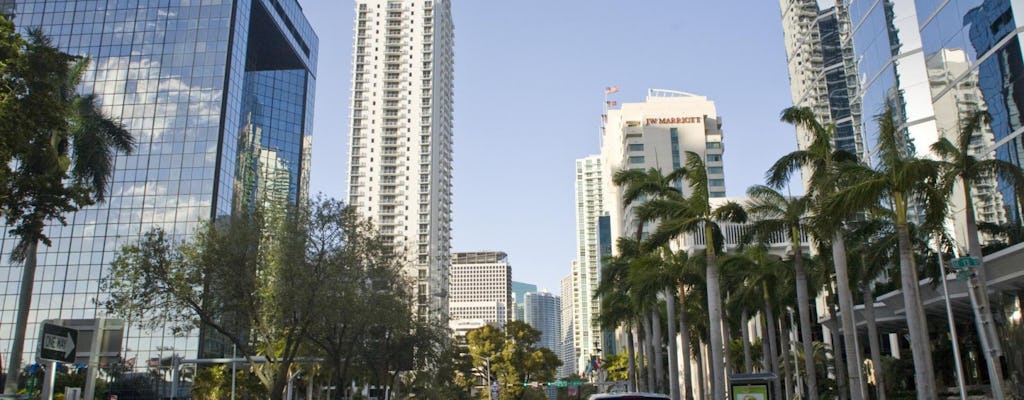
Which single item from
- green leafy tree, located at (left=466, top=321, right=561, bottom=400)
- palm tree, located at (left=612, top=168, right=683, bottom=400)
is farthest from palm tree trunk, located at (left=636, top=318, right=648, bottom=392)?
green leafy tree, located at (left=466, top=321, right=561, bottom=400)

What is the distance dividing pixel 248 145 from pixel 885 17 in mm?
84252

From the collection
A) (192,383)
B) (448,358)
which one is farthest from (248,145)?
(448,358)

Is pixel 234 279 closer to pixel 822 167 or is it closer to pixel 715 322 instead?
pixel 715 322

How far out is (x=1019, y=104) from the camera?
1558 inches

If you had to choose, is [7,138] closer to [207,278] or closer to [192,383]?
[207,278]

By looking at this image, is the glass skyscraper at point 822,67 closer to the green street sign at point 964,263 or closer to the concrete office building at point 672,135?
the concrete office building at point 672,135

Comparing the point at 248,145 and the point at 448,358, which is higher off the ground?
the point at 248,145

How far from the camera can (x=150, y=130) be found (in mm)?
95812

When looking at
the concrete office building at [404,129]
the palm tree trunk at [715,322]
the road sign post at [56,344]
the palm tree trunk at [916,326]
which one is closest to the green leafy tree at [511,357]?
the palm tree trunk at [715,322]

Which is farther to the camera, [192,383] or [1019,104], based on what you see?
[192,383]

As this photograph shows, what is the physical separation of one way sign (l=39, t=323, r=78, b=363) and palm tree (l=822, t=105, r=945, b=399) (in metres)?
21.1

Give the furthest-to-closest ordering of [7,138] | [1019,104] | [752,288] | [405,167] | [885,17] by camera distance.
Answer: [405,167], [885,17], [752,288], [1019,104], [7,138]

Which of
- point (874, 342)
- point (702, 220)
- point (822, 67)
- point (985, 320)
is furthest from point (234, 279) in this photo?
point (822, 67)

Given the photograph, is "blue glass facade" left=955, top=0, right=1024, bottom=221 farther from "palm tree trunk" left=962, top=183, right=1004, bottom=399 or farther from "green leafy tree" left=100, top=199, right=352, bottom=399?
"green leafy tree" left=100, top=199, right=352, bottom=399
